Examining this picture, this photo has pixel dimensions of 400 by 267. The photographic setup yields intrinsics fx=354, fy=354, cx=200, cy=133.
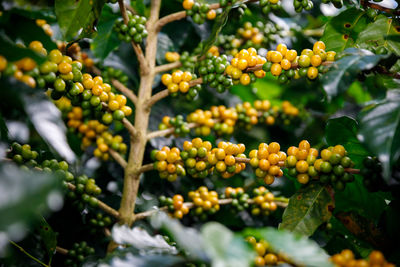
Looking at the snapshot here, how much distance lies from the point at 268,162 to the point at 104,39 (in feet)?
2.93

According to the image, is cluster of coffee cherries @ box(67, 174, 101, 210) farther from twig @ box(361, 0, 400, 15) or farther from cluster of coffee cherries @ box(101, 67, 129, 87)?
twig @ box(361, 0, 400, 15)

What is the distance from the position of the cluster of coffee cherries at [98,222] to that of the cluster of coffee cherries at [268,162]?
23.9 inches

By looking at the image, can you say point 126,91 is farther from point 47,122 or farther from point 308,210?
point 308,210

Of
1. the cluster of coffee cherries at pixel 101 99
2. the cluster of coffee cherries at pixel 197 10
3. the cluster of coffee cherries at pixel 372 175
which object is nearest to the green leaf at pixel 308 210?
the cluster of coffee cherries at pixel 372 175

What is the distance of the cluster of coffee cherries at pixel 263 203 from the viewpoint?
143 centimetres

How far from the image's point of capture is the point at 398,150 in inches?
29.3

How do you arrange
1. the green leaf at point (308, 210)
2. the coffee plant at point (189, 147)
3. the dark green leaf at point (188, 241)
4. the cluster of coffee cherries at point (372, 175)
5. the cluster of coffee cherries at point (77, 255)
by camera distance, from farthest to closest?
the cluster of coffee cherries at point (77, 255) < the green leaf at point (308, 210) < the cluster of coffee cherries at point (372, 175) < the coffee plant at point (189, 147) < the dark green leaf at point (188, 241)

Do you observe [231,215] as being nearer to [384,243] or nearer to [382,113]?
[384,243]

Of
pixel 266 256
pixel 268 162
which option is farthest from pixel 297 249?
pixel 268 162

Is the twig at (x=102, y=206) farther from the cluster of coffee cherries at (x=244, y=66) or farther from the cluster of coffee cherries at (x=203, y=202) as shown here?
the cluster of coffee cherries at (x=244, y=66)

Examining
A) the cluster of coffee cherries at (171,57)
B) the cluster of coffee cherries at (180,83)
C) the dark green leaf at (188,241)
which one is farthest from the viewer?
the cluster of coffee cherries at (171,57)

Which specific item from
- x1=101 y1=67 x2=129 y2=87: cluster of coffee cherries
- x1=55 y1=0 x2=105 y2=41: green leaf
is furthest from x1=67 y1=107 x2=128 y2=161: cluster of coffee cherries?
x1=55 y1=0 x2=105 y2=41: green leaf

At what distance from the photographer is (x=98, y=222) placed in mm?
1273

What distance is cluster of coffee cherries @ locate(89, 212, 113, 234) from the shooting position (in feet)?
4.17
